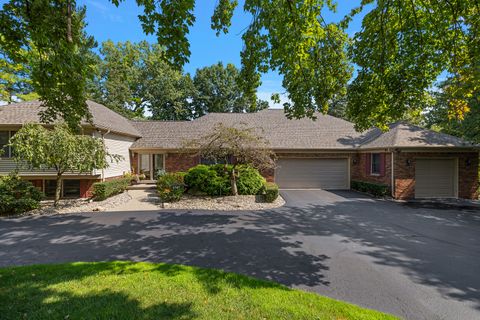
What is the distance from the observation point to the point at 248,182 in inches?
520

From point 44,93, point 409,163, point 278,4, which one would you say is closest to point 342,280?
point 278,4

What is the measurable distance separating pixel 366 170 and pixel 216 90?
25.8m

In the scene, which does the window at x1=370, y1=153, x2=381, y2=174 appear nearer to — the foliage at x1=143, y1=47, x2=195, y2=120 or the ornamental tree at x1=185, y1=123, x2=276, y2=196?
the ornamental tree at x1=185, y1=123, x2=276, y2=196

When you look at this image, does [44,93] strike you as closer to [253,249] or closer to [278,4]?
[278,4]

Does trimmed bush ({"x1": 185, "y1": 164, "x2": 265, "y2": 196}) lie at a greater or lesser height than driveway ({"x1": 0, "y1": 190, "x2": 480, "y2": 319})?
greater

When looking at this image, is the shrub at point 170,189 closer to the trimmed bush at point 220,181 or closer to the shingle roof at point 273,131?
the trimmed bush at point 220,181

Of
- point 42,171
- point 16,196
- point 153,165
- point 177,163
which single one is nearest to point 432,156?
point 177,163

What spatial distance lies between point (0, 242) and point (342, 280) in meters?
9.22

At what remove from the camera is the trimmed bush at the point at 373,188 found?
1323cm

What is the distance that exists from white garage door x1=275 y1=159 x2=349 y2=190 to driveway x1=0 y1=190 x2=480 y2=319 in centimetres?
639

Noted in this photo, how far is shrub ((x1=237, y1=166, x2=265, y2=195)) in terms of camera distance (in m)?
13.1

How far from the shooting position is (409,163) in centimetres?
1315

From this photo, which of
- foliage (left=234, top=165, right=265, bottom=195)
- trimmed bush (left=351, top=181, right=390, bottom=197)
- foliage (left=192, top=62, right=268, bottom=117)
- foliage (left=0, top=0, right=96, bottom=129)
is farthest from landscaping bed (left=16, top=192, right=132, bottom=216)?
foliage (left=192, top=62, right=268, bottom=117)

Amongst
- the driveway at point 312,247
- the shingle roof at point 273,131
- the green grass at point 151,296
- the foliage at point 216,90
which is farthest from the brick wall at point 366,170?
the foliage at point 216,90
